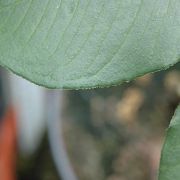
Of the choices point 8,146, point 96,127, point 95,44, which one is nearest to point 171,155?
point 95,44

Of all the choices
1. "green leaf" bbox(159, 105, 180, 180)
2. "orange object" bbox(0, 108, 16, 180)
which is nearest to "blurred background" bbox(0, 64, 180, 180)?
"orange object" bbox(0, 108, 16, 180)

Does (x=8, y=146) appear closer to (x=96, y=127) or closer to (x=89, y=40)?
(x=96, y=127)

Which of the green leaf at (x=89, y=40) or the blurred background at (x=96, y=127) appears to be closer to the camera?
the green leaf at (x=89, y=40)

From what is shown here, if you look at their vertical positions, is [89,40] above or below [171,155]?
above

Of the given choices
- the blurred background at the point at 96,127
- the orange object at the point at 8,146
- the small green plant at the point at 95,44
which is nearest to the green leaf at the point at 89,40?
the small green plant at the point at 95,44

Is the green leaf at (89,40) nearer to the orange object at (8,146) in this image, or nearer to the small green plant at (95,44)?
the small green plant at (95,44)

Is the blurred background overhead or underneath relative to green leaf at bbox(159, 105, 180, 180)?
underneath

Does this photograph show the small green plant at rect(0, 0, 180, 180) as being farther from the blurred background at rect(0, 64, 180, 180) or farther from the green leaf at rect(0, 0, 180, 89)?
the blurred background at rect(0, 64, 180, 180)
